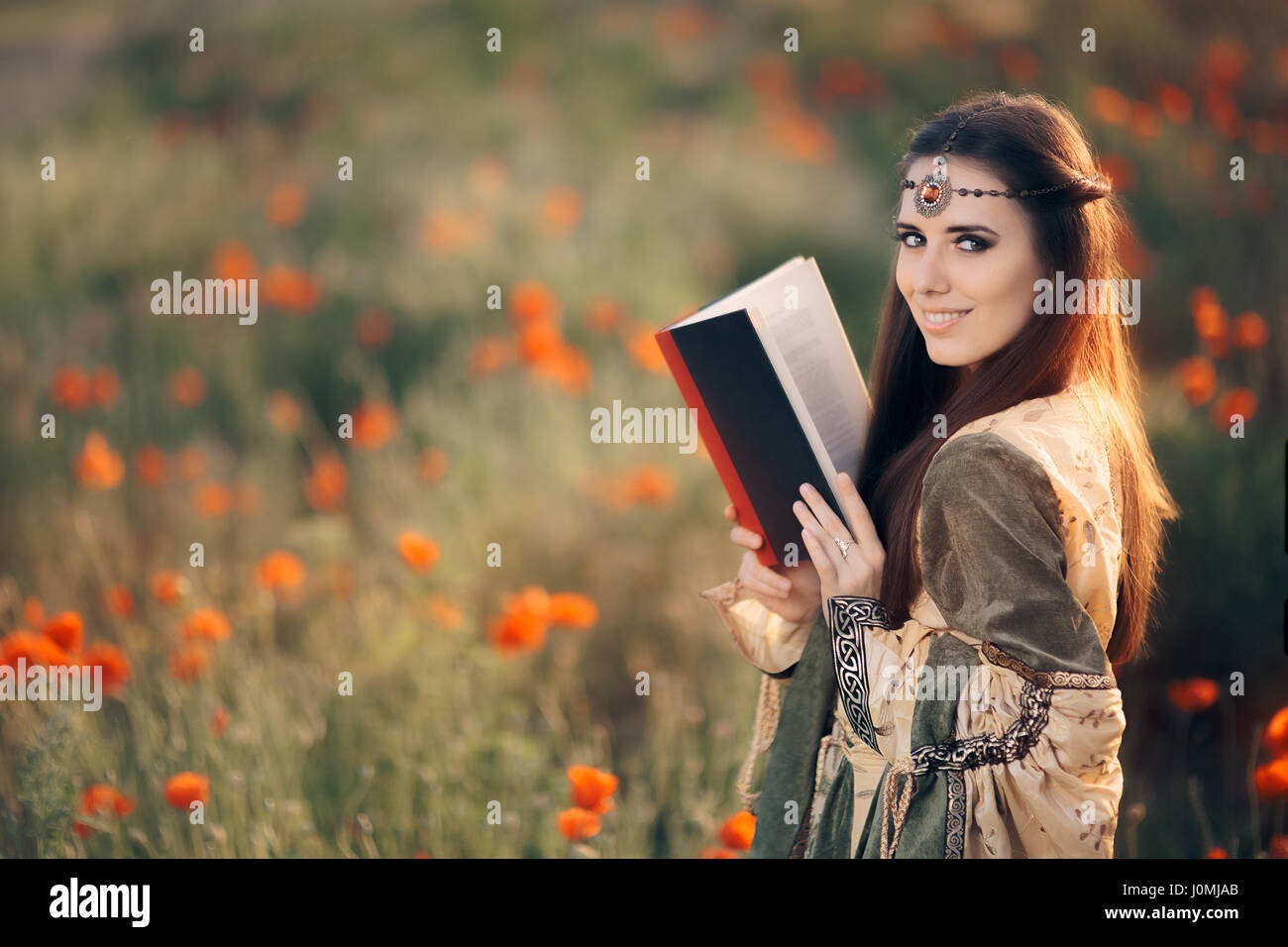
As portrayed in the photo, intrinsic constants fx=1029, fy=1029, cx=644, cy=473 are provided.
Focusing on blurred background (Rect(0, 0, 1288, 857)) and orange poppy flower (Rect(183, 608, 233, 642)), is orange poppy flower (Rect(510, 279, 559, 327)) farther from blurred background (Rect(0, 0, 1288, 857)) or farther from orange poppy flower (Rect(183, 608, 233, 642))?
orange poppy flower (Rect(183, 608, 233, 642))

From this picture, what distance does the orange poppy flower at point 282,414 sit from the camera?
12.5ft

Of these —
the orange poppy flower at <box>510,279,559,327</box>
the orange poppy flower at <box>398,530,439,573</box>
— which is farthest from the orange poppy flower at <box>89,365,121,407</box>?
the orange poppy flower at <box>398,530,439,573</box>

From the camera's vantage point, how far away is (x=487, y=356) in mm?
3828

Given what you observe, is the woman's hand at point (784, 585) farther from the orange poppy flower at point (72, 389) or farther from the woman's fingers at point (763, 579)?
the orange poppy flower at point (72, 389)

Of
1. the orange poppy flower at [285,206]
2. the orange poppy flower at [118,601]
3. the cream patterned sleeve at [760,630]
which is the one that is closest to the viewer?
the cream patterned sleeve at [760,630]

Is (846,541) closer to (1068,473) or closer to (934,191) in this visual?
(1068,473)

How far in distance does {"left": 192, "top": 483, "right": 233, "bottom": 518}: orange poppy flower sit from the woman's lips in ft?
8.28

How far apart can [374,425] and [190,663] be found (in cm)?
125

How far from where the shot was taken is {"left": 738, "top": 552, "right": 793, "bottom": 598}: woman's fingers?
1.98 m

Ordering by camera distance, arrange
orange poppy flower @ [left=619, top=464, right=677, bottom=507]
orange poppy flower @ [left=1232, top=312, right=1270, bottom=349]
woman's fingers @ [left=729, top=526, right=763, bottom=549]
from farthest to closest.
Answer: orange poppy flower @ [left=619, top=464, right=677, bottom=507], orange poppy flower @ [left=1232, top=312, right=1270, bottom=349], woman's fingers @ [left=729, top=526, right=763, bottom=549]

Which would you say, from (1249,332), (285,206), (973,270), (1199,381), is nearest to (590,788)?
(973,270)

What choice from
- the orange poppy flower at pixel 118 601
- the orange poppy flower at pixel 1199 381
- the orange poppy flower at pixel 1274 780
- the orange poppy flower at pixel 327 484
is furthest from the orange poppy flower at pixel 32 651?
the orange poppy flower at pixel 1199 381

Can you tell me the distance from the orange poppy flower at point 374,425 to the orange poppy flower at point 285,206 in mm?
1221
